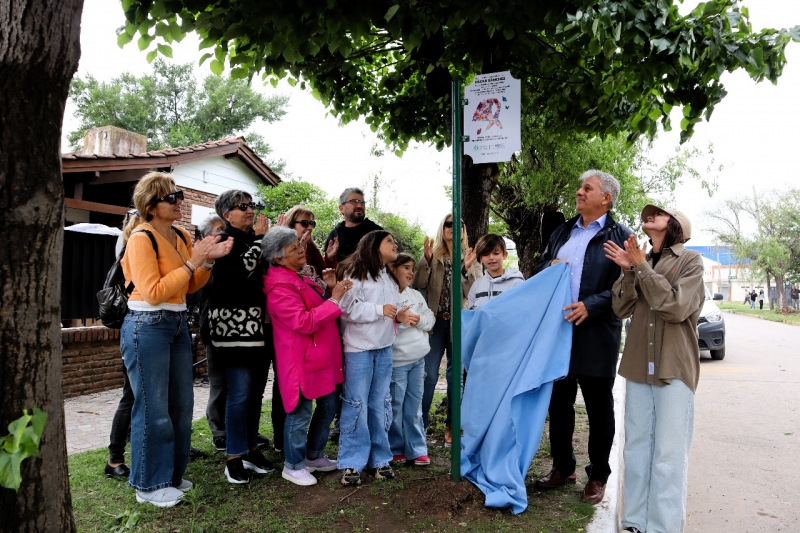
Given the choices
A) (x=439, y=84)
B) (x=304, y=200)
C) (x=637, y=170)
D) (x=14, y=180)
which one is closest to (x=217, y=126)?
(x=304, y=200)

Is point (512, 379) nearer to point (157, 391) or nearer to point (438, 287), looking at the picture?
point (438, 287)

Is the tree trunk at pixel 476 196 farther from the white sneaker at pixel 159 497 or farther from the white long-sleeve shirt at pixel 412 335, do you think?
the white sneaker at pixel 159 497

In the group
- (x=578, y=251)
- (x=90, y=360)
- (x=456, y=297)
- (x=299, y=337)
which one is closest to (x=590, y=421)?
(x=578, y=251)

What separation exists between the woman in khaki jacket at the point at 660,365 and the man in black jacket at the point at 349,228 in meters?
2.44

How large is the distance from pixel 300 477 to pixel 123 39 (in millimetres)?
3395

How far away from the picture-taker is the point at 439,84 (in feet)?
20.1

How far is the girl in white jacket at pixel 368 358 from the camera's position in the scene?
4.55 meters

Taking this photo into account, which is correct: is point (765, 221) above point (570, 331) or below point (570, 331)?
above

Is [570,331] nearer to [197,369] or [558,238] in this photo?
[558,238]

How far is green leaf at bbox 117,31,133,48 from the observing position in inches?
166

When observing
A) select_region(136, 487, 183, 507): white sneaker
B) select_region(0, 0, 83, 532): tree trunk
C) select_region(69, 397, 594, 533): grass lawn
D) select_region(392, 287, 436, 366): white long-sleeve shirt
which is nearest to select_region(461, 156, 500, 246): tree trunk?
select_region(392, 287, 436, 366): white long-sleeve shirt

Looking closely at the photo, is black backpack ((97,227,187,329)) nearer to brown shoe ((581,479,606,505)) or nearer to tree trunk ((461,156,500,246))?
tree trunk ((461,156,500,246))

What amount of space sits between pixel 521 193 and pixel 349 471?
10.2 metres

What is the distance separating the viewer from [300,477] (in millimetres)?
4484
